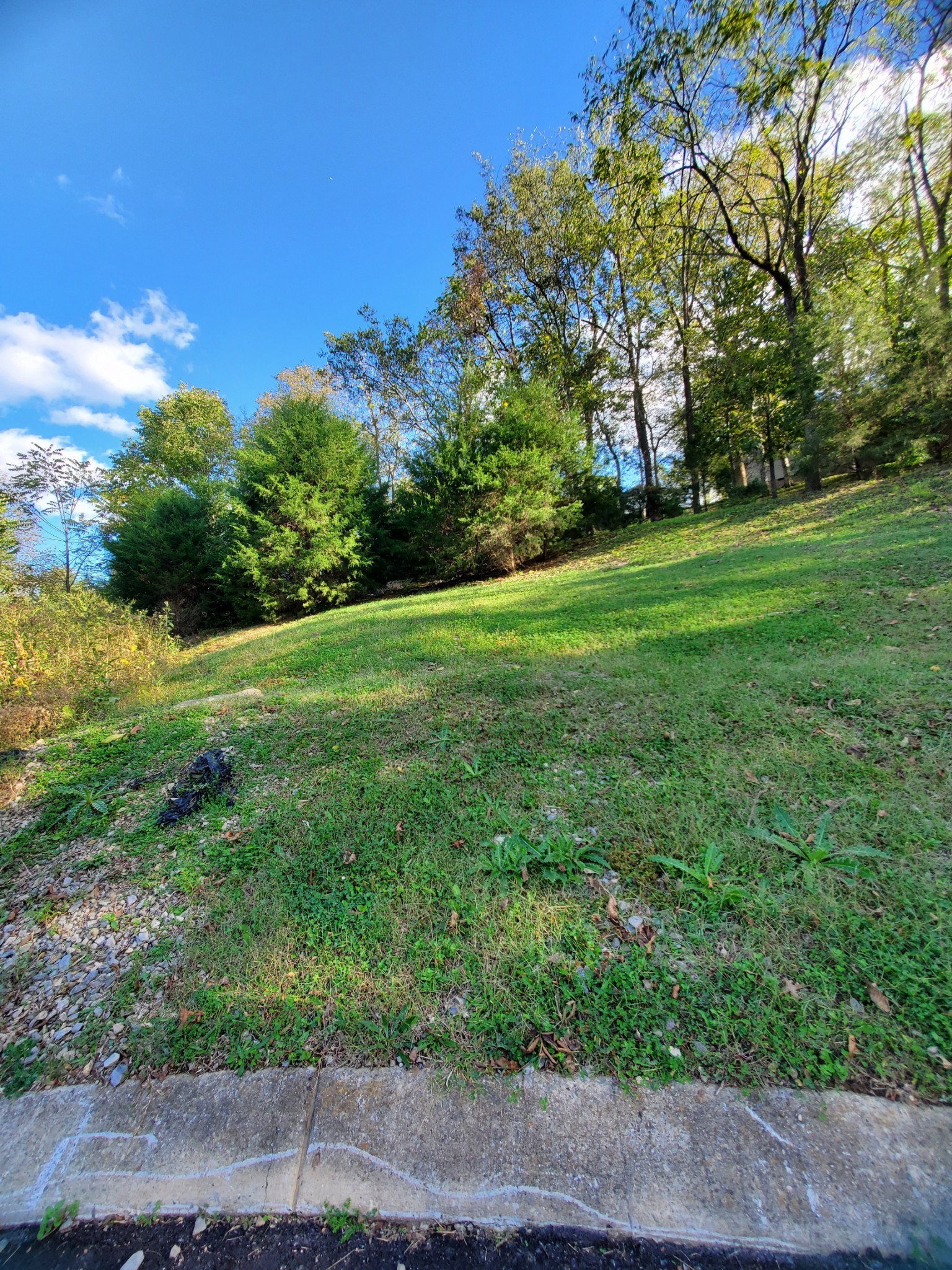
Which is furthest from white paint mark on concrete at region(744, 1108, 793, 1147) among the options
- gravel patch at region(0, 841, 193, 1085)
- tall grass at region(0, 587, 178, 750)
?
tall grass at region(0, 587, 178, 750)

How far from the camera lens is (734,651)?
4.26m

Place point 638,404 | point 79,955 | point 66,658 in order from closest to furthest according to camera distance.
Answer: point 79,955, point 66,658, point 638,404

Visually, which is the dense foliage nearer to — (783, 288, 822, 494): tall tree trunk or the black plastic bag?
the black plastic bag

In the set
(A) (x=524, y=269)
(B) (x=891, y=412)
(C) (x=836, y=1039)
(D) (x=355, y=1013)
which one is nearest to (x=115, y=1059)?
(D) (x=355, y=1013)

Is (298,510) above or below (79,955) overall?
above

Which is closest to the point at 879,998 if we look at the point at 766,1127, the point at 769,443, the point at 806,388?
the point at 766,1127

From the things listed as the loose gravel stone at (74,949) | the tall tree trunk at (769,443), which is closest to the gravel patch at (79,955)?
the loose gravel stone at (74,949)

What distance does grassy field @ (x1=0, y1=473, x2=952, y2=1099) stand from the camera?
1.54 meters

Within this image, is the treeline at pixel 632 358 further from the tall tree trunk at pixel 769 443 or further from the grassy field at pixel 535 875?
the grassy field at pixel 535 875

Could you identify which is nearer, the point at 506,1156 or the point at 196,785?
the point at 506,1156

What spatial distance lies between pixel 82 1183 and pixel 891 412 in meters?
15.4

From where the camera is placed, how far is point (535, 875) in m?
2.16

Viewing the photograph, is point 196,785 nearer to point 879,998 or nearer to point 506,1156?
point 506,1156

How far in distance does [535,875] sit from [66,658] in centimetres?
606
